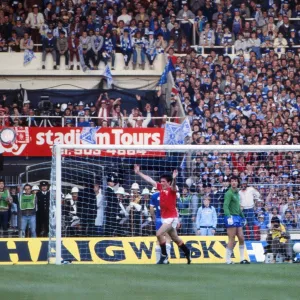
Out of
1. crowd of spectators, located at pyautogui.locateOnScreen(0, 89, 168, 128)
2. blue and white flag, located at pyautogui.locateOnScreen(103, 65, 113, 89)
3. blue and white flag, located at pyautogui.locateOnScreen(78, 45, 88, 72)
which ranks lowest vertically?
crowd of spectators, located at pyautogui.locateOnScreen(0, 89, 168, 128)

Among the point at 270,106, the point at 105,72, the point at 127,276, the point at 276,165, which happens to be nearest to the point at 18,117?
the point at 105,72

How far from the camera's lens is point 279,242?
20719mm

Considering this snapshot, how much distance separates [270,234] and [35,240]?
190 inches

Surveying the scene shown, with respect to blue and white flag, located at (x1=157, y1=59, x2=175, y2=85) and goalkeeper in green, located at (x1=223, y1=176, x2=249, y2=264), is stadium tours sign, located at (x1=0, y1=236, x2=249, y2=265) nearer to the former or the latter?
goalkeeper in green, located at (x1=223, y1=176, x2=249, y2=264)

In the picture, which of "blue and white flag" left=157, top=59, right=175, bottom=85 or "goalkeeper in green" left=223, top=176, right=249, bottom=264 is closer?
"goalkeeper in green" left=223, top=176, right=249, bottom=264

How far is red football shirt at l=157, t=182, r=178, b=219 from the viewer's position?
1847 centimetres

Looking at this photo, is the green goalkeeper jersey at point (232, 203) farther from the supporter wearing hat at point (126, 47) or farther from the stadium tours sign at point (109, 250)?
the supporter wearing hat at point (126, 47)

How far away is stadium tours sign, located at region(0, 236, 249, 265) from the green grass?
144 inches

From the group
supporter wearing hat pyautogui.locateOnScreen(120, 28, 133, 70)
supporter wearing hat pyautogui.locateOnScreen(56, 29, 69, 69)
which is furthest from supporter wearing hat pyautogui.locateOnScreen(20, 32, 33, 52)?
supporter wearing hat pyautogui.locateOnScreen(120, 28, 133, 70)

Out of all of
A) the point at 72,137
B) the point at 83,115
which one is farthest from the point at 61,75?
the point at 72,137

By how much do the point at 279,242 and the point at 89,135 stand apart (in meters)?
8.21

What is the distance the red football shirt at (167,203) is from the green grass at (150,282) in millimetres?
1655

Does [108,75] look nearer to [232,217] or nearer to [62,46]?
[62,46]

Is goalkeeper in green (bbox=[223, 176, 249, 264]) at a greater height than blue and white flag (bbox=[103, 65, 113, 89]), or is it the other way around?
blue and white flag (bbox=[103, 65, 113, 89])
